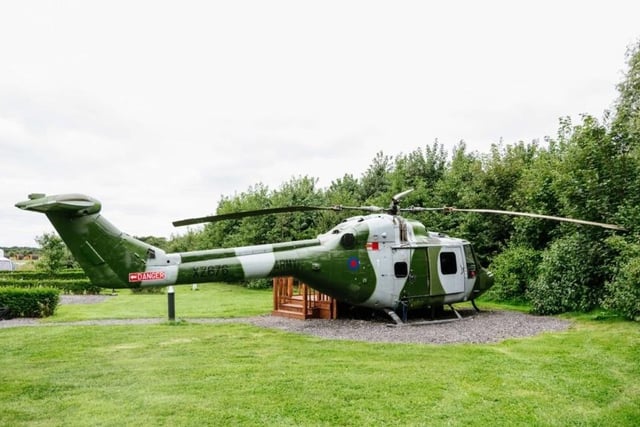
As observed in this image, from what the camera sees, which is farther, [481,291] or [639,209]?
[481,291]

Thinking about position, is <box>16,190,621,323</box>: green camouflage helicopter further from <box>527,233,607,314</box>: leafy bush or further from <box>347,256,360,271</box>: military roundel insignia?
<box>527,233,607,314</box>: leafy bush

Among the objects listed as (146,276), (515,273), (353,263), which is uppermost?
(353,263)

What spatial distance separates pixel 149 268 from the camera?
9.52 metres

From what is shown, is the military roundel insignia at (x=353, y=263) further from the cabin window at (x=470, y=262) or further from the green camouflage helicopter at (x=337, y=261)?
the cabin window at (x=470, y=262)

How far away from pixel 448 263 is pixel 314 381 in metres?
6.90

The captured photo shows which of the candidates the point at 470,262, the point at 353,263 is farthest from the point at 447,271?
the point at 353,263

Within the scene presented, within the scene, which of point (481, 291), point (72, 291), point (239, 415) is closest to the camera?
point (239, 415)

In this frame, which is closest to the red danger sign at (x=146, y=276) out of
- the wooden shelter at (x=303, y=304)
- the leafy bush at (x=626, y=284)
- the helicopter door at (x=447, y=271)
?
the wooden shelter at (x=303, y=304)

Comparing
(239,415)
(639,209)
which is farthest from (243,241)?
(239,415)

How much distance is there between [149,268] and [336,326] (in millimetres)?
4348

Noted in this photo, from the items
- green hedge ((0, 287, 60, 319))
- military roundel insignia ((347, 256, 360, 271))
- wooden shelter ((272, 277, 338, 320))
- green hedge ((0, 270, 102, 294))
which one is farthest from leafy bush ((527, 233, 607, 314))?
green hedge ((0, 270, 102, 294))

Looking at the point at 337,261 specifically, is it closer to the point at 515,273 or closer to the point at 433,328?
the point at 433,328

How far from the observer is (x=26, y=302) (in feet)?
46.7

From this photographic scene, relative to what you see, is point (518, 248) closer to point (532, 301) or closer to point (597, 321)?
point (532, 301)
